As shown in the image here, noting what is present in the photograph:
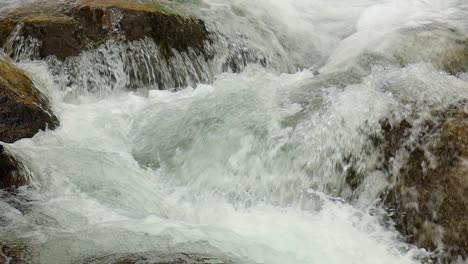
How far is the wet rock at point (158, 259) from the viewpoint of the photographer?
9.84ft

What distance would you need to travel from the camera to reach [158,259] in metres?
3.03

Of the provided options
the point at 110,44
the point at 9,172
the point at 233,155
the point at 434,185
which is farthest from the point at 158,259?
the point at 110,44

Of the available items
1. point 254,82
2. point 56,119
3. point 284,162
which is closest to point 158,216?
point 284,162

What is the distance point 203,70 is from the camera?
7367 millimetres

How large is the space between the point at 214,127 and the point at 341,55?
3024mm

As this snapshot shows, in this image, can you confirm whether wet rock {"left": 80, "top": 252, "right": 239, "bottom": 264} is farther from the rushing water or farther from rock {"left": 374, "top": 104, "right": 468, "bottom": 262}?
rock {"left": 374, "top": 104, "right": 468, "bottom": 262}

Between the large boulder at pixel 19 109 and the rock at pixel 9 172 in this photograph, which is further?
the large boulder at pixel 19 109

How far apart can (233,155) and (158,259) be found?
2413mm

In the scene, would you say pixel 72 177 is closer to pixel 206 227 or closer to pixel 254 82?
pixel 206 227

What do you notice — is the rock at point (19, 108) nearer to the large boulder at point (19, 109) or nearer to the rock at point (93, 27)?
the large boulder at point (19, 109)

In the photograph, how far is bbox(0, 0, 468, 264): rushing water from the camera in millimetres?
3971

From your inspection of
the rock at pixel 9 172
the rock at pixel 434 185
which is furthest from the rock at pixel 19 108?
the rock at pixel 434 185

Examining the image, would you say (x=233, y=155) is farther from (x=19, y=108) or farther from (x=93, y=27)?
(x=93, y=27)

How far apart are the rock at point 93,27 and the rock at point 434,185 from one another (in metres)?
3.65
